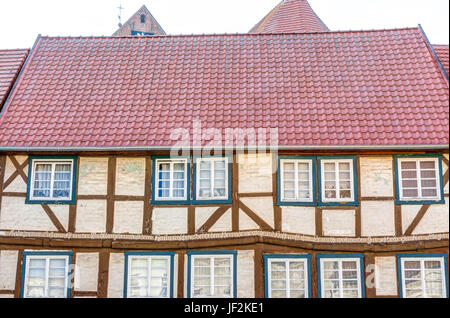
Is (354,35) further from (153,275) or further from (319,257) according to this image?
(153,275)

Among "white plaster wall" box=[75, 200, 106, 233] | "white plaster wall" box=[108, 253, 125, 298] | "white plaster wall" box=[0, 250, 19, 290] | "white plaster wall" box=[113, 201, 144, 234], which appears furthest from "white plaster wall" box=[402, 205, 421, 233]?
"white plaster wall" box=[0, 250, 19, 290]

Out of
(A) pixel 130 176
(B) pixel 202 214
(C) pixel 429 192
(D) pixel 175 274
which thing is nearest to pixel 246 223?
(B) pixel 202 214

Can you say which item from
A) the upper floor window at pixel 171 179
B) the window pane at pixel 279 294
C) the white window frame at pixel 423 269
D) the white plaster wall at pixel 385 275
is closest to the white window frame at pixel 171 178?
the upper floor window at pixel 171 179

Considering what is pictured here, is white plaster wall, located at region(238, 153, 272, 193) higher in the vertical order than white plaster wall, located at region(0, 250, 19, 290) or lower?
higher

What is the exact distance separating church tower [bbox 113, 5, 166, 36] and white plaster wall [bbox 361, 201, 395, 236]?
2313 cm

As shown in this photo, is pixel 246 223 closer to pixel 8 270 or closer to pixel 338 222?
pixel 338 222

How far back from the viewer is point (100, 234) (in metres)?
11.7

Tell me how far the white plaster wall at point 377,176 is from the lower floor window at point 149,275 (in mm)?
4144

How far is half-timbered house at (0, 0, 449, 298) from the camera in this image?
1148 cm

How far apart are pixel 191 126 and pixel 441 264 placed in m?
5.69

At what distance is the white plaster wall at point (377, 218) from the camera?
11.5m

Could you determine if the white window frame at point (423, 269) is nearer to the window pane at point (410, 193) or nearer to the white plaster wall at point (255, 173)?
the window pane at point (410, 193)

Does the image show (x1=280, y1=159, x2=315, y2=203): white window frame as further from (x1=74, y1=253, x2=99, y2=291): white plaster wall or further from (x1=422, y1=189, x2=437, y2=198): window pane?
(x1=74, y1=253, x2=99, y2=291): white plaster wall

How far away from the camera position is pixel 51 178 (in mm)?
12016
